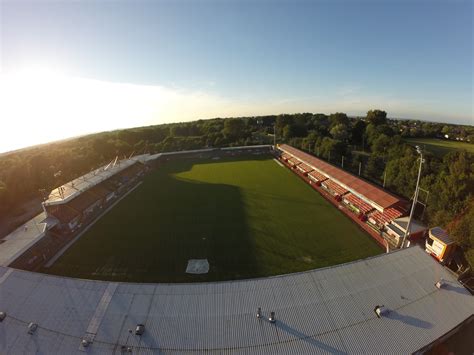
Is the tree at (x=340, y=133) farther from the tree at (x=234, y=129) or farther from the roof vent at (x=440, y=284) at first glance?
the roof vent at (x=440, y=284)

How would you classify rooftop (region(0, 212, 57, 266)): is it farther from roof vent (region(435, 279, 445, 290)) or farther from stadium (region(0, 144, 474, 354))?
roof vent (region(435, 279, 445, 290))

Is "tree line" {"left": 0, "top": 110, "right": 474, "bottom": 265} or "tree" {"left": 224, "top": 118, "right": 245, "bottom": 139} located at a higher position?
"tree" {"left": 224, "top": 118, "right": 245, "bottom": 139}

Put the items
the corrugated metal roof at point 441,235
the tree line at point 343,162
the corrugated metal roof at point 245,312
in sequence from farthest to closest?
the tree line at point 343,162
the corrugated metal roof at point 441,235
the corrugated metal roof at point 245,312

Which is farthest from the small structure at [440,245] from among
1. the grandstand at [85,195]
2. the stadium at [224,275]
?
the grandstand at [85,195]

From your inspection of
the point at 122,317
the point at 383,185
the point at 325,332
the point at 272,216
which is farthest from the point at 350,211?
the point at 122,317

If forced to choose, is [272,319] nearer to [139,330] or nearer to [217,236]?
[139,330]

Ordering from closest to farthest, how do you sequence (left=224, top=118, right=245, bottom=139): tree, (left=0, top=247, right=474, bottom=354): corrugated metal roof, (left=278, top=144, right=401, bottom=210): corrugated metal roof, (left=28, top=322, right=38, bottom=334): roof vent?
(left=0, top=247, right=474, bottom=354): corrugated metal roof
(left=28, top=322, right=38, bottom=334): roof vent
(left=278, top=144, right=401, bottom=210): corrugated metal roof
(left=224, top=118, right=245, bottom=139): tree

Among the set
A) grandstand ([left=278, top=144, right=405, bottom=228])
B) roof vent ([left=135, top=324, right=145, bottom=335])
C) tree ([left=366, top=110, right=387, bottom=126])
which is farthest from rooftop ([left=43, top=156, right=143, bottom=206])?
tree ([left=366, top=110, right=387, bottom=126])
